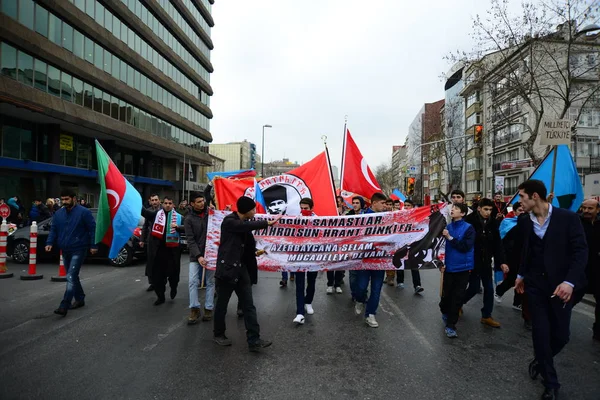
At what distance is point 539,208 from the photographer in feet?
11.9

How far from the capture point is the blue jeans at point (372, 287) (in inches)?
219

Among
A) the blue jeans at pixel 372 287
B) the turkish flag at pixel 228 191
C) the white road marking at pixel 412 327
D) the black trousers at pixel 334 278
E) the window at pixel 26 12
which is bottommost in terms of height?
the white road marking at pixel 412 327

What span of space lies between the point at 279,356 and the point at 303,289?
1.44 metres

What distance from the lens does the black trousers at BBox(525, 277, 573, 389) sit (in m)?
3.43

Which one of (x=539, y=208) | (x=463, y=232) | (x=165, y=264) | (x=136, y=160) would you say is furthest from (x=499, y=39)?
(x=136, y=160)

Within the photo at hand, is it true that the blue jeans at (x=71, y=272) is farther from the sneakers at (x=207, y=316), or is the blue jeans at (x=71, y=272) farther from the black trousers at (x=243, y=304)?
the black trousers at (x=243, y=304)

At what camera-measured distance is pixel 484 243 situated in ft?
18.9

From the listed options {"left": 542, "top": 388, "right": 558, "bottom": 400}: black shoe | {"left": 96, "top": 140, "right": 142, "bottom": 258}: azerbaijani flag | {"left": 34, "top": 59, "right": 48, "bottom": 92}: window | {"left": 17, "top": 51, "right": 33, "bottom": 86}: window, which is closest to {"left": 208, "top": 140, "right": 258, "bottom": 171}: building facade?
{"left": 34, "top": 59, "right": 48, "bottom": 92}: window

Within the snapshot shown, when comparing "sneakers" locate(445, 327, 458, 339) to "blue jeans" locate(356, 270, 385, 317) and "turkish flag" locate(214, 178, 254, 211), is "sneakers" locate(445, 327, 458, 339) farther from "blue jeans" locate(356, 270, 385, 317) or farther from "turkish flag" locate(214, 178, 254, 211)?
"turkish flag" locate(214, 178, 254, 211)

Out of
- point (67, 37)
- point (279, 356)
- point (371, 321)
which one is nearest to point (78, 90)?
point (67, 37)

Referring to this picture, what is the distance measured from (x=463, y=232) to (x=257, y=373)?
129 inches

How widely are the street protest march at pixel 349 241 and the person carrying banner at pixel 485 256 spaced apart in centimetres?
51

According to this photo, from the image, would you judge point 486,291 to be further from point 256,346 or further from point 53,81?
point 53,81

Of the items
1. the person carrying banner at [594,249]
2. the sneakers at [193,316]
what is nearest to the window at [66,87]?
the sneakers at [193,316]
